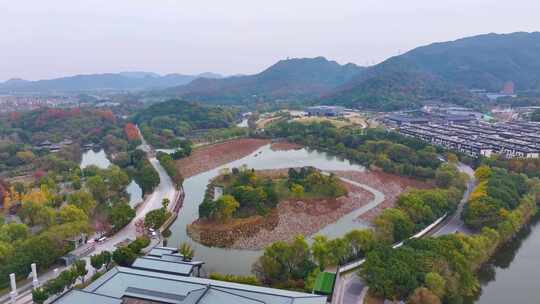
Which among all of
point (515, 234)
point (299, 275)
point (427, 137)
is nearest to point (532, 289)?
point (515, 234)

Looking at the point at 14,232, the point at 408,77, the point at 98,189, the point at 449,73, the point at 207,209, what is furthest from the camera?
the point at 449,73

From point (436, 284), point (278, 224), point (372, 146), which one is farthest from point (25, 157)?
point (436, 284)

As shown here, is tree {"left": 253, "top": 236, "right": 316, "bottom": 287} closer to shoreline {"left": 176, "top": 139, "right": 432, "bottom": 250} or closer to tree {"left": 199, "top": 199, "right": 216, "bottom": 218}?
shoreline {"left": 176, "top": 139, "right": 432, "bottom": 250}

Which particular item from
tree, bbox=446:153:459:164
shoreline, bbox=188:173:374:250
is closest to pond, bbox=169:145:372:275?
shoreline, bbox=188:173:374:250

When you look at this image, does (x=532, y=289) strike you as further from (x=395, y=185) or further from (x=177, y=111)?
(x=177, y=111)

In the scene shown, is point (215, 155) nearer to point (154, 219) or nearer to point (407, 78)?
point (154, 219)

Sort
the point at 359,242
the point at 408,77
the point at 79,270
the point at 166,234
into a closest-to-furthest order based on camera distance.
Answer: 1. the point at 79,270
2. the point at 359,242
3. the point at 166,234
4. the point at 408,77
